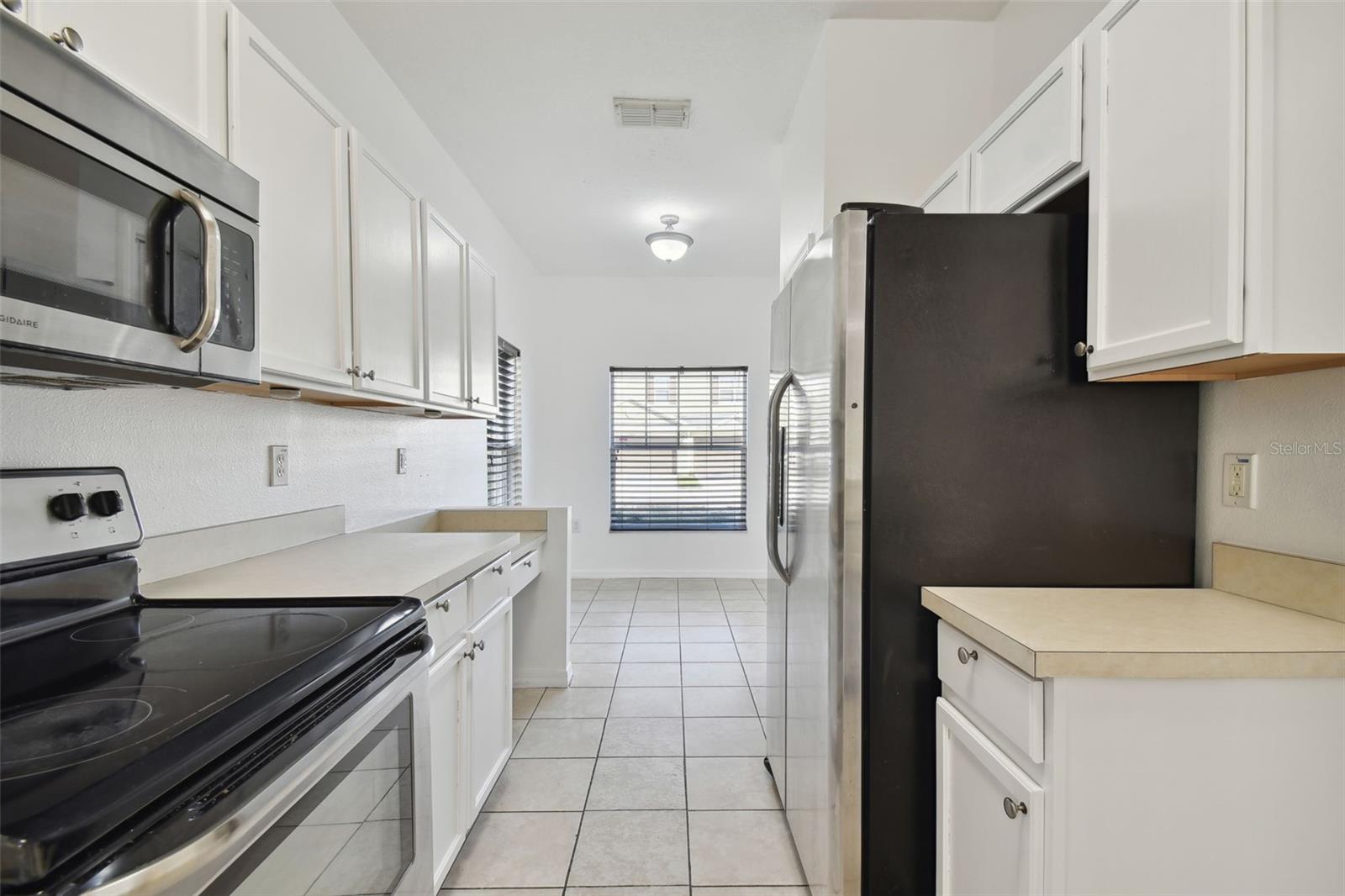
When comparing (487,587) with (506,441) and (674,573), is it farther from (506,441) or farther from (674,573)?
(674,573)

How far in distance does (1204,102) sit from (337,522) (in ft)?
8.31

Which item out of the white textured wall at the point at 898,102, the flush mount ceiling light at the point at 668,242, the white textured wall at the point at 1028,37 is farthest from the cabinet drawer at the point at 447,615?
the flush mount ceiling light at the point at 668,242

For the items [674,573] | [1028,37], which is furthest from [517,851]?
[674,573]

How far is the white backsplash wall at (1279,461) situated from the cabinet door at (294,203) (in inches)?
81.6

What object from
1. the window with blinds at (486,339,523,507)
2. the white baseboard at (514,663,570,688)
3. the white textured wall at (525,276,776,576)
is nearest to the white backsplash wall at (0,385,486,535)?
the white baseboard at (514,663,570,688)

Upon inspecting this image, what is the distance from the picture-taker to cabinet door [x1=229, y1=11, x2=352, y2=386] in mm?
1252

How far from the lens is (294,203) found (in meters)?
1.40

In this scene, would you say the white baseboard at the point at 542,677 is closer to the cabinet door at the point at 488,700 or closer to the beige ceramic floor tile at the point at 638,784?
the beige ceramic floor tile at the point at 638,784

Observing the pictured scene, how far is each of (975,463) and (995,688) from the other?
0.50 m

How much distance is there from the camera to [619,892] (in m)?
1.67

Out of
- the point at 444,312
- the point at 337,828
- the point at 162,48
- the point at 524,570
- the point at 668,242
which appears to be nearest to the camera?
the point at 337,828

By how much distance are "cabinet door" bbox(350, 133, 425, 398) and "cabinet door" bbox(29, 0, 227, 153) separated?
1.62 feet

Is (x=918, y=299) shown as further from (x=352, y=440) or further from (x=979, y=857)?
(x=352, y=440)

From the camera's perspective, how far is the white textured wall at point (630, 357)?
5.61m
